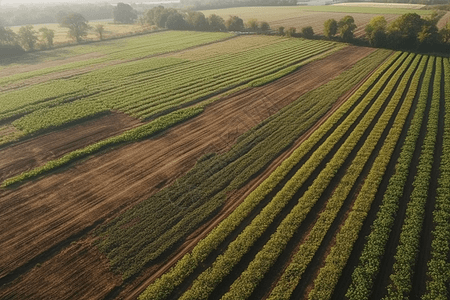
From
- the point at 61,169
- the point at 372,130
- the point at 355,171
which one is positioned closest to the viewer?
the point at 355,171

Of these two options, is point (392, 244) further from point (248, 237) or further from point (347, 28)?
point (347, 28)

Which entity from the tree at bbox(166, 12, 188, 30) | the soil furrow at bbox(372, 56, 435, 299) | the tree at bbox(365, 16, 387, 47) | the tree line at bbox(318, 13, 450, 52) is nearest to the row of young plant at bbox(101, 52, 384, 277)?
the soil furrow at bbox(372, 56, 435, 299)

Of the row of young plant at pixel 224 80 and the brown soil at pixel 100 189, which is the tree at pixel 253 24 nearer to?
the row of young plant at pixel 224 80

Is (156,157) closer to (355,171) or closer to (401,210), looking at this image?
(355,171)

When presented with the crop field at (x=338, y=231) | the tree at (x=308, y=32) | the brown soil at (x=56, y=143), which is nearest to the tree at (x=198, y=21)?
the tree at (x=308, y=32)

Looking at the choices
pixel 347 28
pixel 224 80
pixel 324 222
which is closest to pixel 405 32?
pixel 347 28

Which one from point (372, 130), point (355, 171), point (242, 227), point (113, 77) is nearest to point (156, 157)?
point (242, 227)
